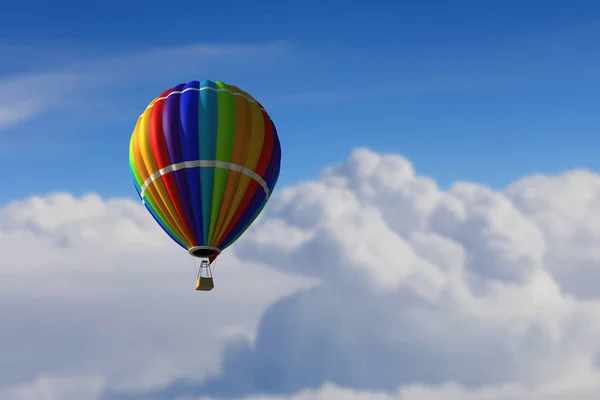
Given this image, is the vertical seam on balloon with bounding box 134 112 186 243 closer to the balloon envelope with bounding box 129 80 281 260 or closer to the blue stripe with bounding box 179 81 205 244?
the balloon envelope with bounding box 129 80 281 260

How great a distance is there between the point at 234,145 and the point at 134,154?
28.9 feet

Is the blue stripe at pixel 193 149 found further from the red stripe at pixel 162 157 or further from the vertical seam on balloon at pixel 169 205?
the vertical seam on balloon at pixel 169 205

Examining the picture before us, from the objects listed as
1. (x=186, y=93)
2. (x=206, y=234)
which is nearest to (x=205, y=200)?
(x=206, y=234)

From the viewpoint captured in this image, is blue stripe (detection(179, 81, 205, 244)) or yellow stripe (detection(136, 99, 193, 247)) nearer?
blue stripe (detection(179, 81, 205, 244))

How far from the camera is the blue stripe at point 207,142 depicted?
93.1m

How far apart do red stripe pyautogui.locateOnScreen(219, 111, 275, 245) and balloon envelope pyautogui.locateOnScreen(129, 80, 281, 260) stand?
82 mm

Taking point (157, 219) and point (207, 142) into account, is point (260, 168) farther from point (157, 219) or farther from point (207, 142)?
point (157, 219)

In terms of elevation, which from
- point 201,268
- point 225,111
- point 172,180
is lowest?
point 201,268

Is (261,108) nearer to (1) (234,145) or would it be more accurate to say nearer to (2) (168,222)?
(1) (234,145)

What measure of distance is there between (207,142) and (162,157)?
3870mm

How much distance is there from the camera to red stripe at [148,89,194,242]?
3676 inches

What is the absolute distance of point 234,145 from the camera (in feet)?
310

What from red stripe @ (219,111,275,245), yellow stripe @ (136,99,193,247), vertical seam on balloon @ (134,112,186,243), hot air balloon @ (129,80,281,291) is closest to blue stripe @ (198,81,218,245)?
hot air balloon @ (129,80,281,291)

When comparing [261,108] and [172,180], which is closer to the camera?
[172,180]
